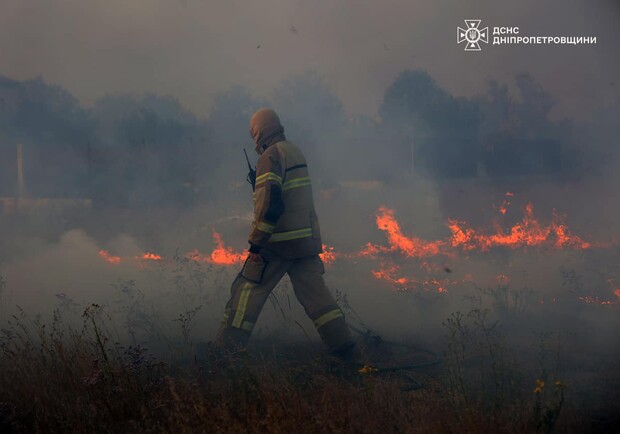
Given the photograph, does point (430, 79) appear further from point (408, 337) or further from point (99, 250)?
point (99, 250)

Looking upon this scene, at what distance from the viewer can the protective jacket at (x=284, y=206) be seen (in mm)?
4711

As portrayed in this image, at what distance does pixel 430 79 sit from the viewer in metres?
9.38

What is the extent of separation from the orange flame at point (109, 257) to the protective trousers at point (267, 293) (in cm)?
391

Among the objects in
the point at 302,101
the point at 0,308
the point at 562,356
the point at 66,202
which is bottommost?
the point at 562,356

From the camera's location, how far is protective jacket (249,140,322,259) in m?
4.71

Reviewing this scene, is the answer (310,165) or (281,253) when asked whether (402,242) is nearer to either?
(310,165)

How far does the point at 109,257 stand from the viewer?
8.18 metres

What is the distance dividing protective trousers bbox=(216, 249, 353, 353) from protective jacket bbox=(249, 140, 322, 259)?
0.13 meters

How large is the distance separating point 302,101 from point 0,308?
18.5ft

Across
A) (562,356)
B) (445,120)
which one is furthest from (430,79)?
(562,356)

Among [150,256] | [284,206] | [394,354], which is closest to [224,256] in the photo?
[150,256]

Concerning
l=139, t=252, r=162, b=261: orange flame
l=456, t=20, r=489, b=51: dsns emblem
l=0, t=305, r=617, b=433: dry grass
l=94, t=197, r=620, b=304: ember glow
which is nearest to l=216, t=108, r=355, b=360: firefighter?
l=0, t=305, r=617, b=433: dry grass

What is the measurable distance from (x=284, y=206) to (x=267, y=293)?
0.81 metres

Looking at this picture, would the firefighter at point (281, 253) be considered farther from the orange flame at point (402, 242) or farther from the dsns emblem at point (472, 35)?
the dsns emblem at point (472, 35)
